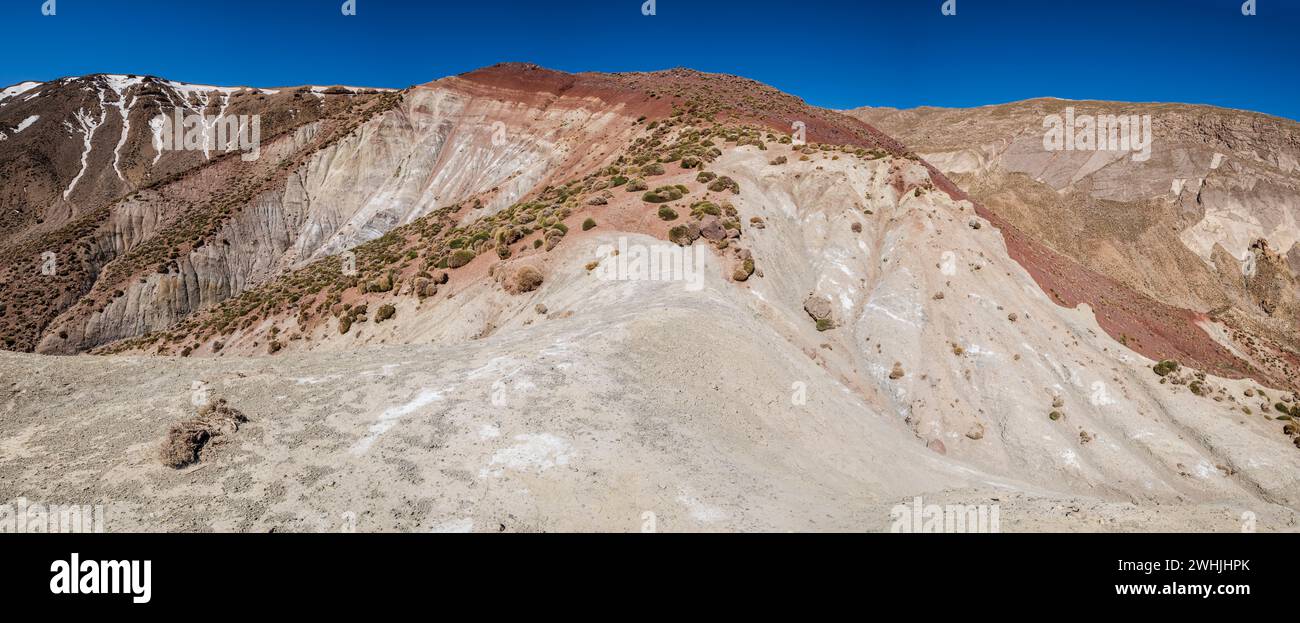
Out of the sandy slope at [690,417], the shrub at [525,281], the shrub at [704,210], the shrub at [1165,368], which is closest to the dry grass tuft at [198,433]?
the sandy slope at [690,417]

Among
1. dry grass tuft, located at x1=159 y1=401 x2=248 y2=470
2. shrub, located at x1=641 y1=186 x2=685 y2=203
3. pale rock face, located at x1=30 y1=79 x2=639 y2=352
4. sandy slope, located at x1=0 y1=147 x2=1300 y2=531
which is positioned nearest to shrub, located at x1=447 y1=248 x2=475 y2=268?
sandy slope, located at x1=0 y1=147 x2=1300 y2=531

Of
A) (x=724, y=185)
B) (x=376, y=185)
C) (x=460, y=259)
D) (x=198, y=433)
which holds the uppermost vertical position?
(x=376, y=185)

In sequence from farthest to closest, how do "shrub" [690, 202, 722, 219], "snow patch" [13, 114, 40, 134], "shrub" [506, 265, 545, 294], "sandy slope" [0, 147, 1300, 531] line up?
"snow patch" [13, 114, 40, 134] → "shrub" [690, 202, 722, 219] → "shrub" [506, 265, 545, 294] → "sandy slope" [0, 147, 1300, 531]

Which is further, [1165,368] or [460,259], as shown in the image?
[460,259]

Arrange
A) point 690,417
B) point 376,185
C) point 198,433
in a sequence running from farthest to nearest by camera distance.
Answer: point 376,185 < point 690,417 < point 198,433

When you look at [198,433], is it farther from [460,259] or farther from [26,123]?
[26,123]

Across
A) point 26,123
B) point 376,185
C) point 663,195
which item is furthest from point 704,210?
point 26,123

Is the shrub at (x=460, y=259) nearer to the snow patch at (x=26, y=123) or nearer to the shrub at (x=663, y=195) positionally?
the shrub at (x=663, y=195)

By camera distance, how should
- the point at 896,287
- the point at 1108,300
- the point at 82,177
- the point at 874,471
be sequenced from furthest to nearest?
1. the point at 82,177
2. the point at 1108,300
3. the point at 896,287
4. the point at 874,471

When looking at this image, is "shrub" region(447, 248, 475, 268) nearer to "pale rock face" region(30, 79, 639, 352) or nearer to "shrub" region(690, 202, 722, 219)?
"shrub" region(690, 202, 722, 219)

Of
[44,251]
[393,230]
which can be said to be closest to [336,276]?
[393,230]
